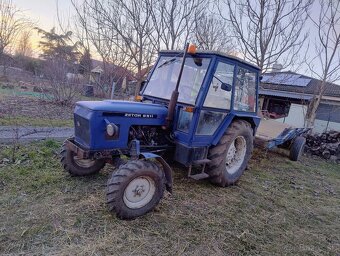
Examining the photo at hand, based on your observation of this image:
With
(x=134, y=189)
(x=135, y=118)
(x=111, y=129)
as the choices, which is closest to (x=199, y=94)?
(x=135, y=118)

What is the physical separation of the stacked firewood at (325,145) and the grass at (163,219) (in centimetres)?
453

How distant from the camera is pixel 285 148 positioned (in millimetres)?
8117

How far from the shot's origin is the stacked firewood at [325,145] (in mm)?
9133

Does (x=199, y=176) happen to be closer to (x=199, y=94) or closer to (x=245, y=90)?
(x=199, y=94)

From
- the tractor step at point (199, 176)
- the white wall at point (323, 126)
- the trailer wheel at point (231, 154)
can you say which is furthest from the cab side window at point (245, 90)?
the white wall at point (323, 126)

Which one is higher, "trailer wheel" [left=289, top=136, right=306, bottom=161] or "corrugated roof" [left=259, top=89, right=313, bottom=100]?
"corrugated roof" [left=259, top=89, right=313, bottom=100]

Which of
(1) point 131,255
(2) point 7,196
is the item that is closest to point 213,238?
(1) point 131,255

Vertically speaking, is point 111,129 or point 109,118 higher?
point 109,118

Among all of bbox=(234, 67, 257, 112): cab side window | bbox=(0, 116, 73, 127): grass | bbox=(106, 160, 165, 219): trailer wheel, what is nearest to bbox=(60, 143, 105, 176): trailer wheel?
bbox=(106, 160, 165, 219): trailer wheel

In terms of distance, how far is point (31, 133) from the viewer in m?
6.03

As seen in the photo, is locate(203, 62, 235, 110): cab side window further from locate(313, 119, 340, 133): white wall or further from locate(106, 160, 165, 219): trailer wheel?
locate(313, 119, 340, 133): white wall

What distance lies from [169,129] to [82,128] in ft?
4.24

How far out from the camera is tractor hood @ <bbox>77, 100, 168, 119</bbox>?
138 inches

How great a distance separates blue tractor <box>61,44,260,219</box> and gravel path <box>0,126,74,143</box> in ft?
8.12
